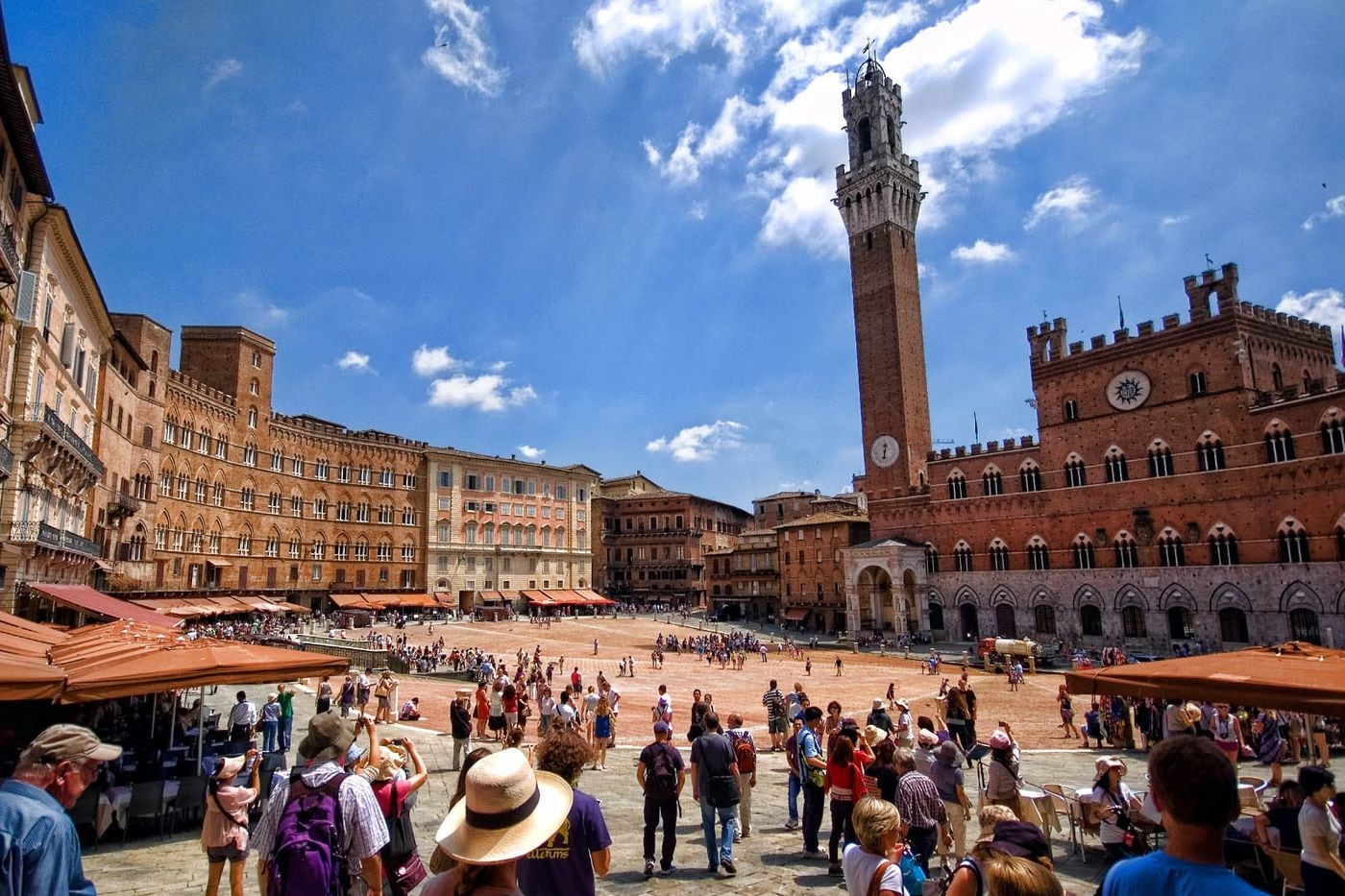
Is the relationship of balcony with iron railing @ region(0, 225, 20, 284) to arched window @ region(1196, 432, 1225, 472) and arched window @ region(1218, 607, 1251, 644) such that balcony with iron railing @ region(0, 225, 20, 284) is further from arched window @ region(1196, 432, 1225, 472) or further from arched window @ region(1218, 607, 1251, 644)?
arched window @ region(1218, 607, 1251, 644)

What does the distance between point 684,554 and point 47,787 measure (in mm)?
71980

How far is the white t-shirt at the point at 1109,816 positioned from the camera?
6.89m

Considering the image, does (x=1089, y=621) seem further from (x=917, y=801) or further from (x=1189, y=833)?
(x=1189, y=833)

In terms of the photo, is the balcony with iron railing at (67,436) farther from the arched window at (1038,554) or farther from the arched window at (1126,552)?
the arched window at (1126,552)

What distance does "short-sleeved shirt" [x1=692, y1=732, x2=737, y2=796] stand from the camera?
7543mm

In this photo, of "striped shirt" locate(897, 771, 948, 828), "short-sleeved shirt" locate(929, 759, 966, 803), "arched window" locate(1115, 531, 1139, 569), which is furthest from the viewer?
"arched window" locate(1115, 531, 1139, 569)

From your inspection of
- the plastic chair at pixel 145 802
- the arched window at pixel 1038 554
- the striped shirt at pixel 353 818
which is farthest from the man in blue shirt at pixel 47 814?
the arched window at pixel 1038 554

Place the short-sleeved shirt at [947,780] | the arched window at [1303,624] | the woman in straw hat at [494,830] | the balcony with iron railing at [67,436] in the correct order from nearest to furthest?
the woman in straw hat at [494,830]
the short-sleeved shirt at [947,780]
the balcony with iron railing at [67,436]
the arched window at [1303,624]

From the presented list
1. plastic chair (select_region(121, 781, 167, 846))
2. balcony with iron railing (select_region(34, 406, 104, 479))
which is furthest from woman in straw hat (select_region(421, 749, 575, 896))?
balcony with iron railing (select_region(34, 406, 104, 479))

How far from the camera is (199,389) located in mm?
46031

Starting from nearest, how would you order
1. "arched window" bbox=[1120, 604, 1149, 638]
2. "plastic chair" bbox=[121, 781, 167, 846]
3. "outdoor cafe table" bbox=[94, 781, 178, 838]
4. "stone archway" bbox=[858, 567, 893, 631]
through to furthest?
"outdoor cafe table" bbox=[94, 781, 178, 838]
"plastic chair" bbox=[121, 781, 167, 846]
"arched window" bbox=[1120, 604, 1149, 638]
"stone archway" bbox=[858, 567, 893, 631]

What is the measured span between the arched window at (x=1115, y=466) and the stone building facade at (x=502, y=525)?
146 ft

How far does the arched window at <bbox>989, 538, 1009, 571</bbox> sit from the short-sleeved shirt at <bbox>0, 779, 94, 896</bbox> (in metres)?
47.0

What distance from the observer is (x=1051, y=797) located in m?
8.59
